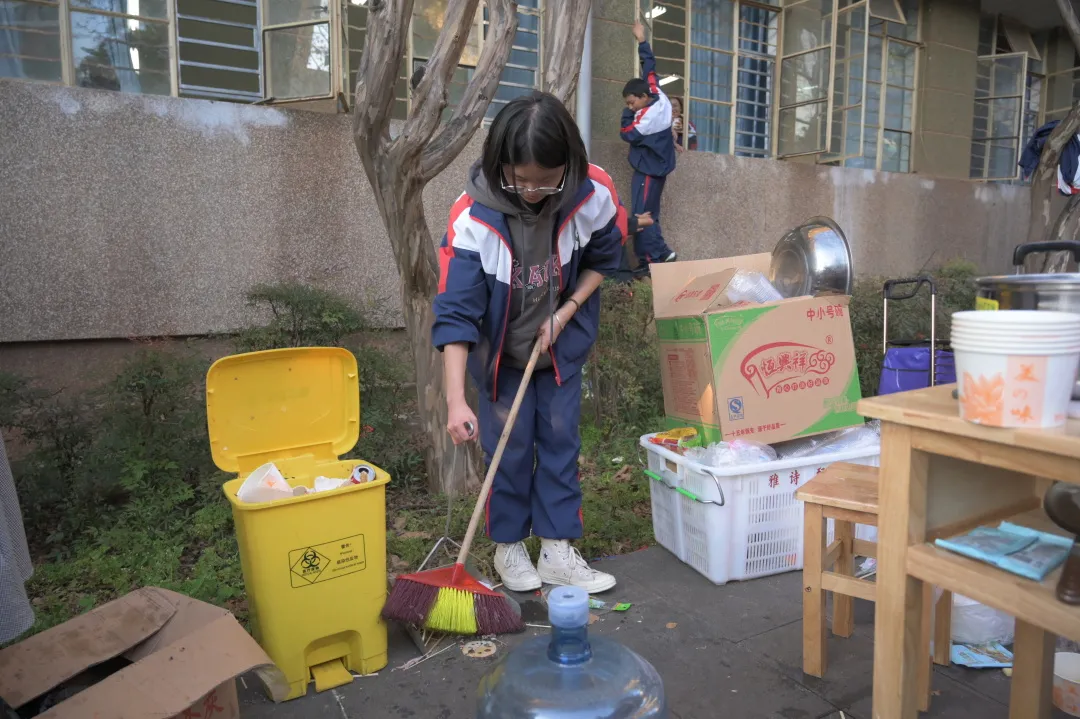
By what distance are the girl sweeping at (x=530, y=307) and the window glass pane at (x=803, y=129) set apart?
21.1 ft

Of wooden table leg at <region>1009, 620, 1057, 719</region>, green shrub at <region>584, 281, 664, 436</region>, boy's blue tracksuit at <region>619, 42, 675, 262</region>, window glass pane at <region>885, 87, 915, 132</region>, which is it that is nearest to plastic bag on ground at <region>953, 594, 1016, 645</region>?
wooden table leg at <region>1009, 620, 1057, 719</region>

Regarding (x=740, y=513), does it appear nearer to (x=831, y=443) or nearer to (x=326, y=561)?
(x=831, y=443)

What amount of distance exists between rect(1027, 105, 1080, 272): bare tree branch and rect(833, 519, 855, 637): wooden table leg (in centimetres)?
718

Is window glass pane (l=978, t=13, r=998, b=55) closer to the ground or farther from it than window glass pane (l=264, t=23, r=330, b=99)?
farther from it

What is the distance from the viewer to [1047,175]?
7922 mm

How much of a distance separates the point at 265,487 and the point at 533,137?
1410 millimetres

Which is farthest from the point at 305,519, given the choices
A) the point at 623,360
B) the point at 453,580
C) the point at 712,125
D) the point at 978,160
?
the point at 978,160

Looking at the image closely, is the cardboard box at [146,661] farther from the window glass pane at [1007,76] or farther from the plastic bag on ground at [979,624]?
the window glass pane at [1007,76]

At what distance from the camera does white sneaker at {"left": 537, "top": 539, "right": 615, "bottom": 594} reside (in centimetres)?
287

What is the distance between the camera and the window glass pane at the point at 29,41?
4.97m

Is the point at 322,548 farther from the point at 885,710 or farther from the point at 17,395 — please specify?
the point at 17,395

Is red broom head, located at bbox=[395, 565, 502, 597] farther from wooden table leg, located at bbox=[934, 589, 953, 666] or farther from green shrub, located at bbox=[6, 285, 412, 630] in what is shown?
wooden table leg, located at bbox=[934, 589, 953, 666]

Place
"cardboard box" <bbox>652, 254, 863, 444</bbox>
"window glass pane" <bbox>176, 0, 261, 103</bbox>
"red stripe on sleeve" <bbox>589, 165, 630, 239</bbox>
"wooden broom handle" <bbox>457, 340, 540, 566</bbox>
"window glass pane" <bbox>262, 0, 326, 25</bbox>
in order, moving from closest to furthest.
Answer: "wooden broom handle" <bbox>457, 340, 540, 566</bbox>, "red stripe on sleeve" <bbox>589, 165, 630, 239</bbox>, "cardboard box" <bbox>652, 254, 863, 444</bbox>, "window glass pane" <bbox>176, 0, 261, 103</bbox>, "window glass pane" <bbox>262, 0, 326, 25</bbox>

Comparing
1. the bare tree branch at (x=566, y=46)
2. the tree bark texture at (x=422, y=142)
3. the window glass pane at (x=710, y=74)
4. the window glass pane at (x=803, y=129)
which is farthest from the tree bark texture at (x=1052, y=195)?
the tree bark texture at (x=422, y=142)
